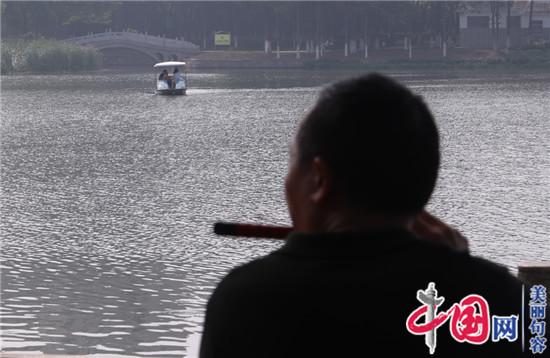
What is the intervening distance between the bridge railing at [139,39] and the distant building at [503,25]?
23.9m

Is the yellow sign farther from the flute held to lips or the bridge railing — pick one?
the flute held to lips

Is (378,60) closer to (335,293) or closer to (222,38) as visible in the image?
(222,38)

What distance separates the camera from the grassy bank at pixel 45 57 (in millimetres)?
88000

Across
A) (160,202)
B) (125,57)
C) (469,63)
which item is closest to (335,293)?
(160,202)

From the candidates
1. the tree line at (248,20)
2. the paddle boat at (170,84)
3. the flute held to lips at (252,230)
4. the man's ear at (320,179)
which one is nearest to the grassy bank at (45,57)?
the tree line at (248,20)

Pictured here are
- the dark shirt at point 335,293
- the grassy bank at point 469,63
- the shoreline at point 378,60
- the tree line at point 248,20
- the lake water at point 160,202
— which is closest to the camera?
the dark shirt at point 335,293

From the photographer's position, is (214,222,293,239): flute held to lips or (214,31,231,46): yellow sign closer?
(214,222,293,239): flute held to lips

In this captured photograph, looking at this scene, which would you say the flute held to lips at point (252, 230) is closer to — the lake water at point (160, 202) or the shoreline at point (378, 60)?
the lake water at point (160, 202)

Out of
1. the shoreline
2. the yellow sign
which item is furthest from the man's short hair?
the yellow sign

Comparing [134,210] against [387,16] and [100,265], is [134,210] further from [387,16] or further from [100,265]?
[387,16]

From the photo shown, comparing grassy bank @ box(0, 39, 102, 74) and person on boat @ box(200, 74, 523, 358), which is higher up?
person on boat @ box(200, 74, 523, 358)

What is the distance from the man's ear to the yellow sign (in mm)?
Answer: 100944

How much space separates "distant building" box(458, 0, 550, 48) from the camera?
3573 inches

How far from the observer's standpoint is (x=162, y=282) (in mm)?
13789
